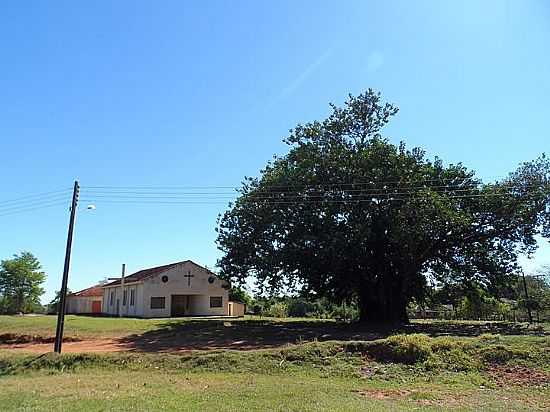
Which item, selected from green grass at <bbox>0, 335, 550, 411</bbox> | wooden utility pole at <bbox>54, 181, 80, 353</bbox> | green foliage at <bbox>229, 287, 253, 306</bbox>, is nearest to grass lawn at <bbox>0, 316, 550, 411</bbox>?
green grass at <bbox>0, 335, 550, 411</bbox>

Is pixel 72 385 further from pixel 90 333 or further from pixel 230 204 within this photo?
pixel 230 204

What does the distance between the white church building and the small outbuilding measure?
790 cm

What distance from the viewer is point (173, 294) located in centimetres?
5094

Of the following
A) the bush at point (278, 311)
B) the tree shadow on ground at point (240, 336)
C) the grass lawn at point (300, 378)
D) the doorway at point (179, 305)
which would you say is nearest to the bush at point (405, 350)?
the grass lawn at point (300, 378)

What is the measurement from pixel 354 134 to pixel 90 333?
73.5 ft

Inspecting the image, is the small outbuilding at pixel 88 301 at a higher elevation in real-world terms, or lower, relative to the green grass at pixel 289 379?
higher

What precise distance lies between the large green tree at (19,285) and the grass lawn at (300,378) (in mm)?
52012

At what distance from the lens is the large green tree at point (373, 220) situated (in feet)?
105

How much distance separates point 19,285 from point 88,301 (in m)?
12.2

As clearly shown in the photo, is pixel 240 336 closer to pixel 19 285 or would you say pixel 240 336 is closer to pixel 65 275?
pixel 65 275

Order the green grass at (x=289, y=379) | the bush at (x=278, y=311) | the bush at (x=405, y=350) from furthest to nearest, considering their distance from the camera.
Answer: the bush at (x=278, y=311) → the bush at (x=405, y=350) → the green grass at (x=289, y=379)

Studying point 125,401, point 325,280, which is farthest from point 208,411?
point 325,280

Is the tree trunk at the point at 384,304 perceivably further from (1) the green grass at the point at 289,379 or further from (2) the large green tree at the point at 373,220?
(1) the green grass at the point at 289,379

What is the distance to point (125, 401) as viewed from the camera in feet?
38.4
